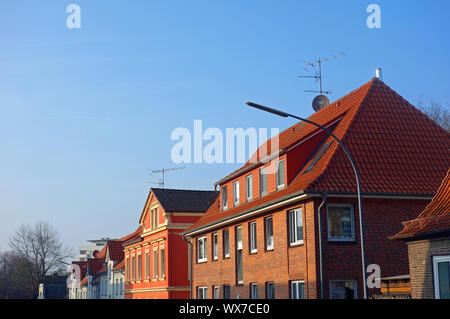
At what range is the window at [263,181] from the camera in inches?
1184

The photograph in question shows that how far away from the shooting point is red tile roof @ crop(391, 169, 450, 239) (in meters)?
17.5

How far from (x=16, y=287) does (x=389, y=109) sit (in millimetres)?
83179

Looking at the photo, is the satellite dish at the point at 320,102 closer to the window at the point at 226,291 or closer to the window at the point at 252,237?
the window at the point at 252,237

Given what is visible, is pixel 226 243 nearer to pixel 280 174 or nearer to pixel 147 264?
pixel 280 174

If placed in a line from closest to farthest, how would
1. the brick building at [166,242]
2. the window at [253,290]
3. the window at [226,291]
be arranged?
1. the window at [253,290]
2. the window at [226,291]
3. the brick building at [166,242]

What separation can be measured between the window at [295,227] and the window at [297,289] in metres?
1.57

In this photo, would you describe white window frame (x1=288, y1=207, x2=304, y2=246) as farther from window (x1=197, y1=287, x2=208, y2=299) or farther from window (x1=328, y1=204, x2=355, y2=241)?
window (x1=197, y1=287, x2=208, y2=299)

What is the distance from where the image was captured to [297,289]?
25359 millimetres

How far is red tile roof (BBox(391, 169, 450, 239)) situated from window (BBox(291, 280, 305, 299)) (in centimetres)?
656

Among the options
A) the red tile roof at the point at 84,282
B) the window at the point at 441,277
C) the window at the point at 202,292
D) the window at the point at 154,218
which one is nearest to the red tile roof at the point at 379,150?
the window at the point at 441,277

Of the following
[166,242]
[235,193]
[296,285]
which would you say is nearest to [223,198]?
[235,193]

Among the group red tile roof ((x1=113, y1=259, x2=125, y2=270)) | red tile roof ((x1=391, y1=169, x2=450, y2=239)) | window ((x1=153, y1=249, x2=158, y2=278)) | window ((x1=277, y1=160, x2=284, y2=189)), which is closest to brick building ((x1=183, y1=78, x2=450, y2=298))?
window ((x1=277, y1=160, x2=284, y2=189))
